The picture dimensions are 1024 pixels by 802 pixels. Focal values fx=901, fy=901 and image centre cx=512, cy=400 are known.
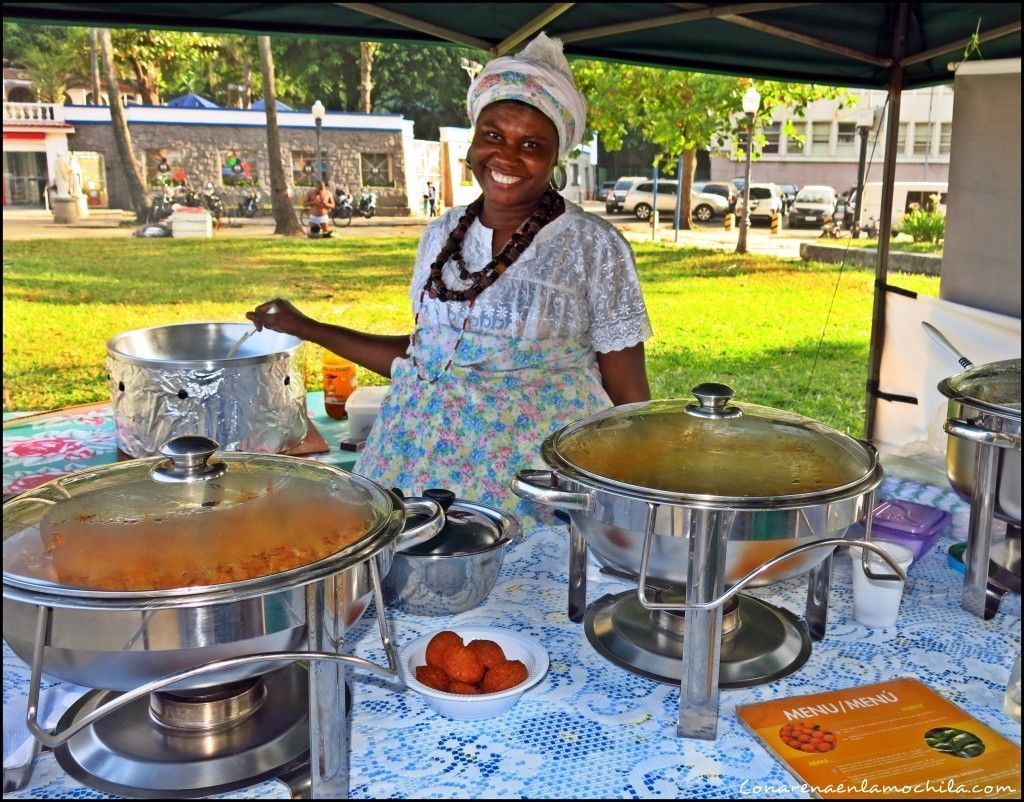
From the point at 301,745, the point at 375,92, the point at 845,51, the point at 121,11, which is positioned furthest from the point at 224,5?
the point at 375,92

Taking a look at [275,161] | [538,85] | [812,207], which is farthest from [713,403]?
[812,207]

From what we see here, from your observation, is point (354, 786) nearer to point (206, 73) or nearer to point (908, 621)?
point (908, 621)

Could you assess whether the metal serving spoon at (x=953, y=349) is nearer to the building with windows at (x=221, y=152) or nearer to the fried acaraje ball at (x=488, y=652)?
the fried acaraje ball at (x=488, y=652)

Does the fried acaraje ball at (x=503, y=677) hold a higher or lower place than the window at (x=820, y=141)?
lower

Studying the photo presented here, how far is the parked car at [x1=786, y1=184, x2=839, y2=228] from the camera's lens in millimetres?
16359

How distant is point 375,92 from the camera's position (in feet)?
70.0

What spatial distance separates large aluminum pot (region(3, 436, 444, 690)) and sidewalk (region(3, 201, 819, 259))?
12.2 meters

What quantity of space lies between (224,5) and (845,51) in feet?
5.97

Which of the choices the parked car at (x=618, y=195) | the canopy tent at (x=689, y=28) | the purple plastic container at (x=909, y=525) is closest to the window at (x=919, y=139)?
the parked car at (x=618, y=195)

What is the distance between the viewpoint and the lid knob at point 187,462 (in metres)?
0.95

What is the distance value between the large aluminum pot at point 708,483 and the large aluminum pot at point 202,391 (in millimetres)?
1401

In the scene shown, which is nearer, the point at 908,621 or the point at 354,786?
the point at 354,786

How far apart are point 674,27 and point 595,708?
88.7 inches

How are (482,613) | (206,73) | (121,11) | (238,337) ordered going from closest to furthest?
(482,613) < (121,11) < (238,337) < (206,73)
